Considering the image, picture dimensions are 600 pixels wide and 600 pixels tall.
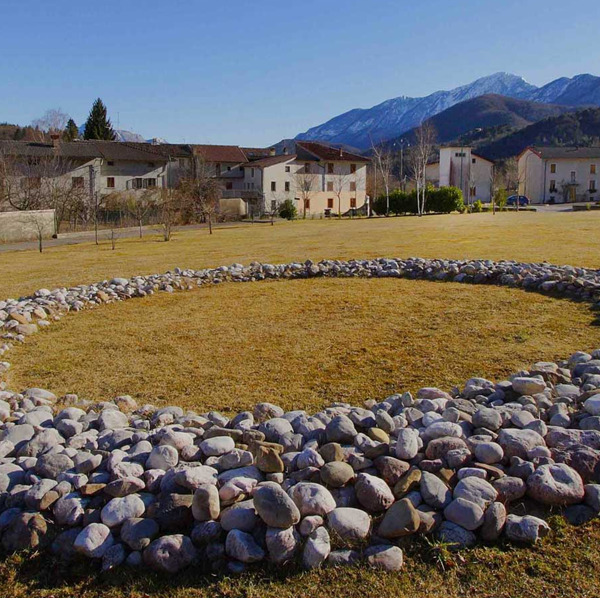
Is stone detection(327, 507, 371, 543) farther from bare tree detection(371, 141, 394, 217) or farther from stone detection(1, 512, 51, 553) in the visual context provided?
bare tree detection(371, 141, 394, 217)

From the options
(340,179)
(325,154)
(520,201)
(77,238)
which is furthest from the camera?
(325,154)

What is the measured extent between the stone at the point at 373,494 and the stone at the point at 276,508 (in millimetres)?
364

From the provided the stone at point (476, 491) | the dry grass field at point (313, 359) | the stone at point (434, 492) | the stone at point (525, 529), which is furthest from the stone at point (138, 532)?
the stone at point (525, 529)

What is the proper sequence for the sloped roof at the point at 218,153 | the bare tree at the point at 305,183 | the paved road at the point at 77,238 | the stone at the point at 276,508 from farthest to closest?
the sloped roof at the point at 218,153
the bare tree at the point at 305,183
the paved road at the point at 77,238
the stone at the point at 276,508

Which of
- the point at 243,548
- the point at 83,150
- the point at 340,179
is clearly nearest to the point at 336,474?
the point at 243,548

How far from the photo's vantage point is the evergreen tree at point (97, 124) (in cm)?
6272

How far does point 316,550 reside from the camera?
2.75m

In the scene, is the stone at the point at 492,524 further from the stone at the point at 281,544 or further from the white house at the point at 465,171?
the white house at the point at 465,171

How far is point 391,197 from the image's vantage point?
45.8m

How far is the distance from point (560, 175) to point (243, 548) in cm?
7106

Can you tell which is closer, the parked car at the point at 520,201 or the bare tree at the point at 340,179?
the parked car at the point at 520,201

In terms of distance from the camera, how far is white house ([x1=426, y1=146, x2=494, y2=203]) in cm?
6644

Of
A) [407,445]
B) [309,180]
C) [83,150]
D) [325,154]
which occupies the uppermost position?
[325,154]

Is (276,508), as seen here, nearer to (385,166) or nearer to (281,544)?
(281,544)
